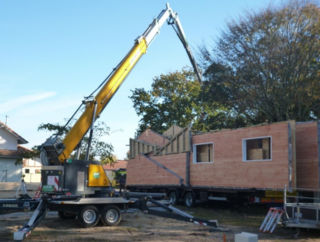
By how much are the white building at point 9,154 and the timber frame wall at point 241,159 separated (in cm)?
1934

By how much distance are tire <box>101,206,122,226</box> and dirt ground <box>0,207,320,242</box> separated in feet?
0.66

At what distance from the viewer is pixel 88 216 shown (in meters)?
12.2

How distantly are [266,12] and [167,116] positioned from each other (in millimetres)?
21580

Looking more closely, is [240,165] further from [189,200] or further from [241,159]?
[189,200]

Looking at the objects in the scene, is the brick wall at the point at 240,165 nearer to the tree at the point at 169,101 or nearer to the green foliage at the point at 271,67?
the green foliage at the point at 271,67

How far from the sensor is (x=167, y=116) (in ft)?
141

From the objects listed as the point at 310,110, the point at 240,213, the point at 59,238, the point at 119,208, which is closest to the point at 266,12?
the point at 310,110

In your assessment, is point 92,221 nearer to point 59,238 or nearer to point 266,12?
point 59,238

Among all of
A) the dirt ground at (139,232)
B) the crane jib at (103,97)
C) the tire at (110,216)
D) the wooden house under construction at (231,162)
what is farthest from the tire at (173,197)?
the tire at (110,216)

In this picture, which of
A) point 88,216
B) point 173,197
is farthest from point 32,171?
point 88,216

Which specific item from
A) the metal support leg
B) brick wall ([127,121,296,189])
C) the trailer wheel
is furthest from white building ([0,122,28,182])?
the metal support leg

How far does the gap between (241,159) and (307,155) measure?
8.68 feet

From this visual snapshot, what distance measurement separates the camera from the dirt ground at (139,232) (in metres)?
10.3

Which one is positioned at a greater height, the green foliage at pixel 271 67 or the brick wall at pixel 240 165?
the green foliage at pixel 271 67
